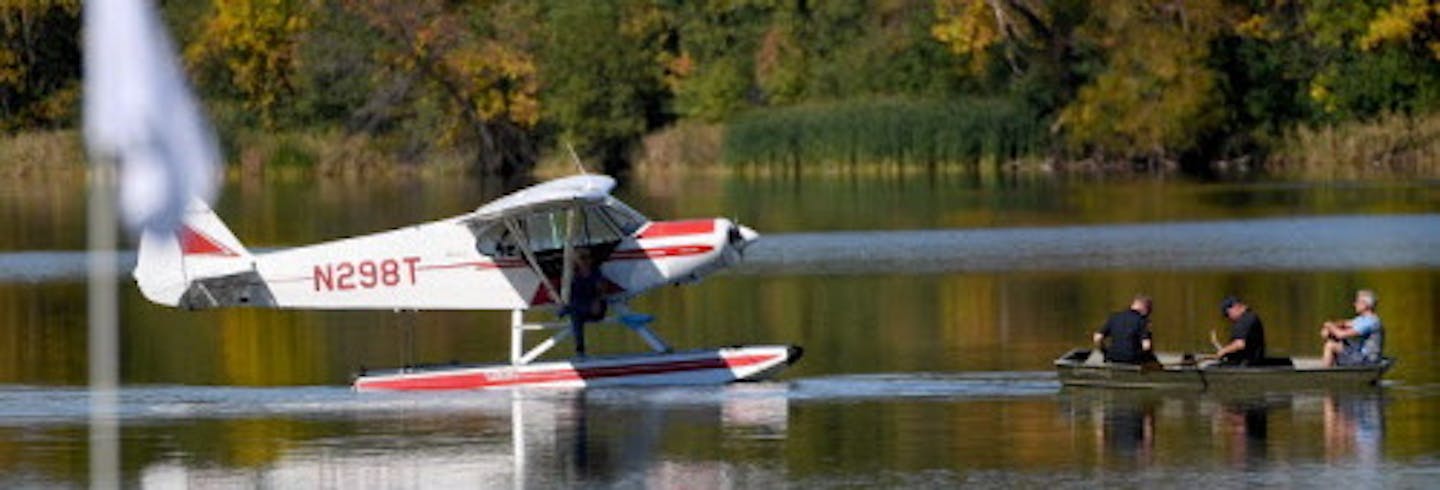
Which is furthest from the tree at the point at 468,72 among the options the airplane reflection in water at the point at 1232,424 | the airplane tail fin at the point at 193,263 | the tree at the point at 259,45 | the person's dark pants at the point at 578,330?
the airplane reflection in water at the point at 1232,424

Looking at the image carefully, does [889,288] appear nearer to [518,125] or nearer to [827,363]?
[827,363]

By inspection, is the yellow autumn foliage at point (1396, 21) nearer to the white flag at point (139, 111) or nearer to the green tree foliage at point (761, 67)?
the green tree foliage at point (761, 67)

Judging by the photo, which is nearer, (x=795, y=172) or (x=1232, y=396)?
(x=1232, y=396)

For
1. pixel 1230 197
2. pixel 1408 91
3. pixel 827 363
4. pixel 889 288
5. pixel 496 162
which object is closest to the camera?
pixel 827 363

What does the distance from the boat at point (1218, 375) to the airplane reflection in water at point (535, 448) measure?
212 centimetres

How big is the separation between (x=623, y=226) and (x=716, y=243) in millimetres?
808

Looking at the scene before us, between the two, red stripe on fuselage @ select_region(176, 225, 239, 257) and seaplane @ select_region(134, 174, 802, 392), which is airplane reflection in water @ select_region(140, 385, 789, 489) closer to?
seaplane @ select_region(134, 174, 802, 392)

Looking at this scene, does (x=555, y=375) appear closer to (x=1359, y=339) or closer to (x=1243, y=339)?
(x=1243, y=339)

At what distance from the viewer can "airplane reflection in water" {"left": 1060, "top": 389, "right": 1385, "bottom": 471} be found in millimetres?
17656

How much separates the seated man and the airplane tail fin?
783cm

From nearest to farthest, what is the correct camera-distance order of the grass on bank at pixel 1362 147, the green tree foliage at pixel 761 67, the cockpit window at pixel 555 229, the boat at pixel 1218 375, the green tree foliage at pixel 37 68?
the boat at pixel 1218 375, the cockpit window at pixel 555 229, the grass on bank at pixel 1362 147, the green tree foliage at pixel 761 67, the green tree foliage at pixel 37 68

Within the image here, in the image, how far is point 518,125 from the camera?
3317 inches

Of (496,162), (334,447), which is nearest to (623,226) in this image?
(334,447)

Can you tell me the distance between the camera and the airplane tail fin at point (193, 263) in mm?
23078
